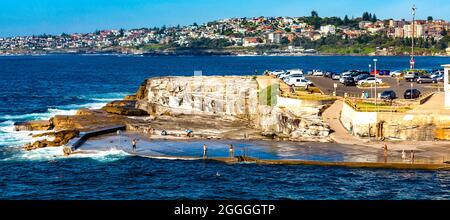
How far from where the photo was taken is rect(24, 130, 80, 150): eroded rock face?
4709cm

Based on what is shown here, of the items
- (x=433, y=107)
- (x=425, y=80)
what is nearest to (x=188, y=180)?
(x=433, y=107)

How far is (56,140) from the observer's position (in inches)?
1900

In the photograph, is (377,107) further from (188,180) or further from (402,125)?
(188,180)

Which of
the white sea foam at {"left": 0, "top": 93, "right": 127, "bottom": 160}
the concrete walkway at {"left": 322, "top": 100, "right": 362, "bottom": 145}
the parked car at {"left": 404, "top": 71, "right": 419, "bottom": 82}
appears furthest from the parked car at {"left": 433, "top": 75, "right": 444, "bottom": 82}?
the white sea foam at {"left": 0, "top": 93, "right": 127, "bottom": 160}

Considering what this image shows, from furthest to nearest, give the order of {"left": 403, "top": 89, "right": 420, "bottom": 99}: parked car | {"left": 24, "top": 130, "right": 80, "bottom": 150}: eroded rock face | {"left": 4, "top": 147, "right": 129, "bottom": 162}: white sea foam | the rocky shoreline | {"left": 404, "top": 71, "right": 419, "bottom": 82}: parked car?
{"left": 404, "top": 71, "right": 419, "bottom": 82}: parked car → {"left": 403, "top": 89, "right": 420, "bottom": 99}: parked car → the rocky shoreline → {"left": 24, "top": 130, "right": 80, "bottom": 150}: eroded rock face → {"left": 4, "top": 147, "right": 129, "bottom": 162}: white sea foam

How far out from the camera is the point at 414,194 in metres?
32.1

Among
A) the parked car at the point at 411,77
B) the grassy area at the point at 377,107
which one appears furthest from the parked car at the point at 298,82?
the grassy area at the point at 377,107

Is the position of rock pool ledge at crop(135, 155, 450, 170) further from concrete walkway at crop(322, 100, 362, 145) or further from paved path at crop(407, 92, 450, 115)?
paved path at crop(407, 92, 450, 115)

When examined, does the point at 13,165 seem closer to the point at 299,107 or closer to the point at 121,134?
the point at 121,134

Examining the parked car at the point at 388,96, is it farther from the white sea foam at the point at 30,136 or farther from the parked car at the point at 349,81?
the white sea foam at the point at 30,136

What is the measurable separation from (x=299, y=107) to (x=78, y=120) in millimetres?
17913

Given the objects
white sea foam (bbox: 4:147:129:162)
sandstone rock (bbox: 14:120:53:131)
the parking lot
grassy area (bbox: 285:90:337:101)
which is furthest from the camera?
the parking lot

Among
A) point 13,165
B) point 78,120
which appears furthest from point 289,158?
point 78,120

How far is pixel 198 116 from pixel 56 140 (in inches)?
663
